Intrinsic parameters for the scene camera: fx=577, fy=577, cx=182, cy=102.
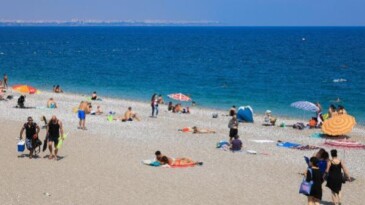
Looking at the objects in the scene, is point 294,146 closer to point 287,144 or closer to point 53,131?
point 287,144

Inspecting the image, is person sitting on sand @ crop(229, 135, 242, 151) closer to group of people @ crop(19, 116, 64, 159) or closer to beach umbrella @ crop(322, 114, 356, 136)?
beach umbrella @ crop(322, 114, 356, 136)

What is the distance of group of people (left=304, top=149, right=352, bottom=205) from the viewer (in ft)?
39.2


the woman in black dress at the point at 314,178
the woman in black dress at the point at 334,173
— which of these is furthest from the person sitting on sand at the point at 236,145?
the woman in black dress at the point at 314,178

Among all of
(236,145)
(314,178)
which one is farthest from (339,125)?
(314,178)

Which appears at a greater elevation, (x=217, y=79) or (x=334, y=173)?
(x=217, y=79)

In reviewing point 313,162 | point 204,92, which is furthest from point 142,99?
point 313,162

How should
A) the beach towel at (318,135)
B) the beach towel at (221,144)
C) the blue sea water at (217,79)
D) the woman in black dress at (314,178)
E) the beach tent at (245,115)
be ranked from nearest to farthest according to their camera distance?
the woman in black dress at (314,178) < the beach towel at (221,144) < the beach towel at (318,135) < the beach tent at (245,115) < the blue sea water at (217,79)

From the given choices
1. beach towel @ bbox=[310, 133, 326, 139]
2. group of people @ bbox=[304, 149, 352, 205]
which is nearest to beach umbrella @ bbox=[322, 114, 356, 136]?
beach towel @ bbox=[310, 133, 326, 139]

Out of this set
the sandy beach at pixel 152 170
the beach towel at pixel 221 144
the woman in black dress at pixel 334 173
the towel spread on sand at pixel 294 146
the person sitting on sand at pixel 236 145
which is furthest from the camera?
the towel spread on sand at pixel 294 146

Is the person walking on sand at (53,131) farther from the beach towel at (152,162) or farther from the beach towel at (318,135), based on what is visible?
the beach towel at (318,135)

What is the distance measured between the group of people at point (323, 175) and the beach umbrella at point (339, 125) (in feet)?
32.4

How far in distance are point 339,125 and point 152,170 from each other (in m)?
9.45

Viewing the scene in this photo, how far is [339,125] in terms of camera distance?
2308 centimetres

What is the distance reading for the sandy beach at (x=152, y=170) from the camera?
1406 centimetres
